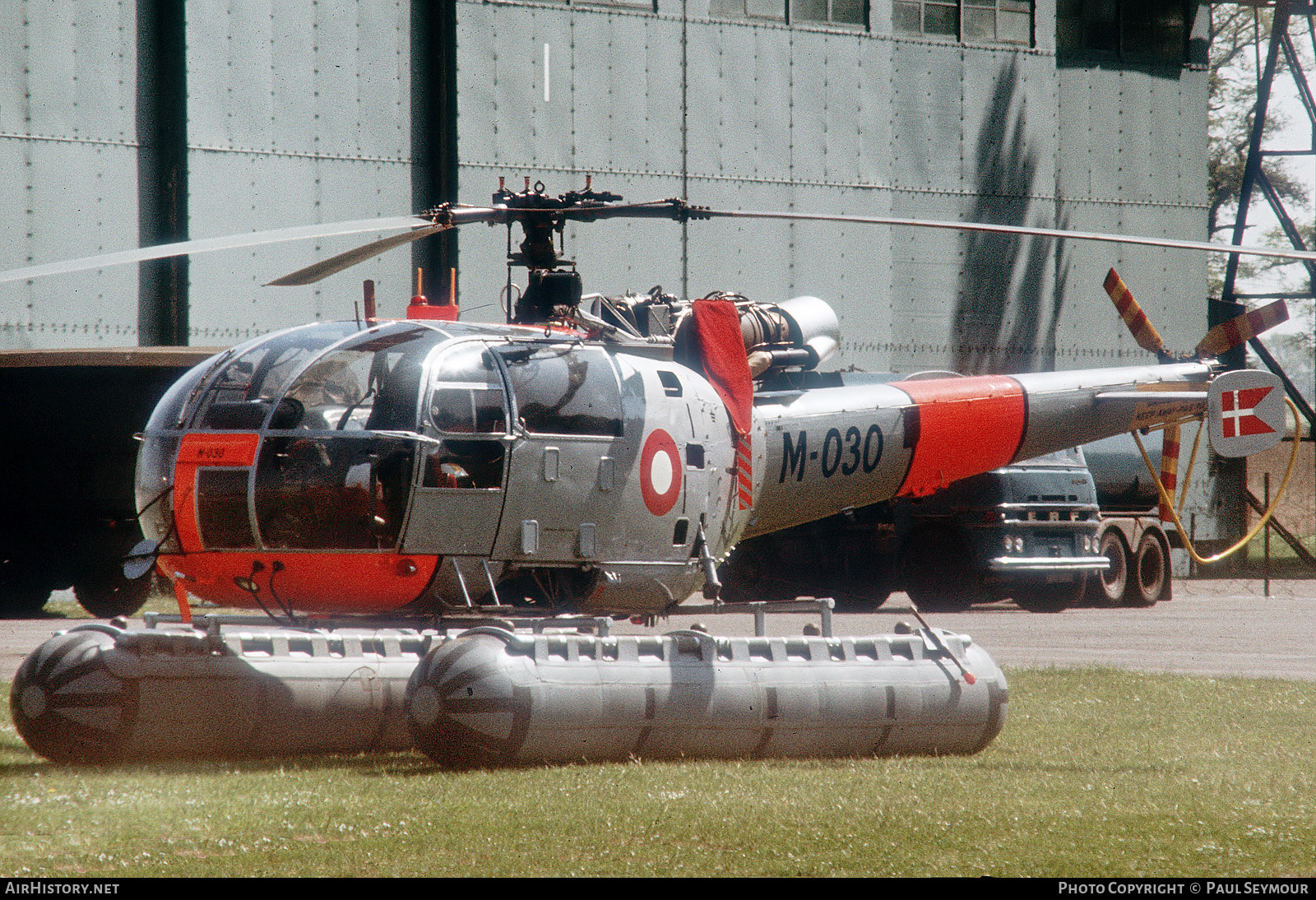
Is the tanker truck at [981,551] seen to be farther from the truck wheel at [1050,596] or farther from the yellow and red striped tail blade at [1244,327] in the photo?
the yellow and red striped tail blade at [1244,327]

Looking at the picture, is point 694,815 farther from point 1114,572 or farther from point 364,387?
point 1114,572

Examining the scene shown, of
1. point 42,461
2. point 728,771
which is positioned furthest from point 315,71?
point 728,771

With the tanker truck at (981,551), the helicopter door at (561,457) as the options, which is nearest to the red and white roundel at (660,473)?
the helicopter door at (561,457)

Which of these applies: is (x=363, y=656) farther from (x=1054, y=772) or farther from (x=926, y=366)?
(x=926, y=366)

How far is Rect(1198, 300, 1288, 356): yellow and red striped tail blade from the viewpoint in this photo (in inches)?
606

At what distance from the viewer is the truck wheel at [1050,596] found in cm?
2119

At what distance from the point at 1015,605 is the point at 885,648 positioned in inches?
573

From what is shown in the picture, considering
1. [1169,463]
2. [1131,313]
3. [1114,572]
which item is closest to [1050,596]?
[1114,572]

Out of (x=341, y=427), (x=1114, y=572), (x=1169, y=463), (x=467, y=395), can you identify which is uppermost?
(x=467, y=395)

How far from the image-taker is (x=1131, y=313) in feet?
56.0

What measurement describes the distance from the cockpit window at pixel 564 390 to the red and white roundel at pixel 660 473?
0.30m

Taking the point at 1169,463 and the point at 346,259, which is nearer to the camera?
the point at 346,259

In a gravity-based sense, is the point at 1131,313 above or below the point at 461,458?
above

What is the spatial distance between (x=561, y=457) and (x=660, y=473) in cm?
81
